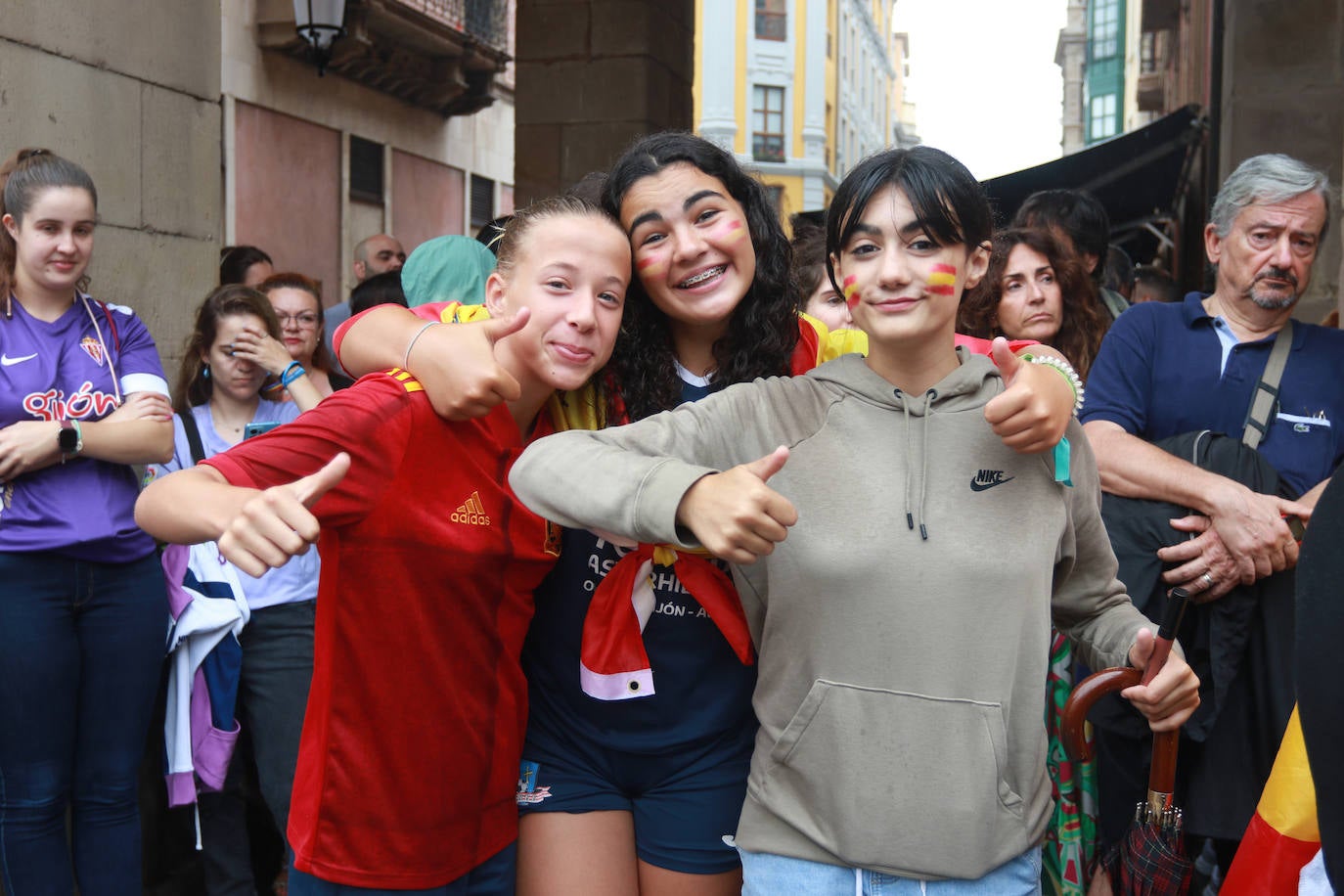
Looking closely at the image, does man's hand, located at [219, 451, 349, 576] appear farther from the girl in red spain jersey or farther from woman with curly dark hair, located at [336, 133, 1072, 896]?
woman with curly dark hair, located at [336, 133, 1072, 896]

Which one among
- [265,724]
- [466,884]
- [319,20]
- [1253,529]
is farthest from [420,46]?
[466,884]

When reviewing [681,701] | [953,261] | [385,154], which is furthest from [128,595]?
[385,154]

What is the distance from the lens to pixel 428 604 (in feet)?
7.11

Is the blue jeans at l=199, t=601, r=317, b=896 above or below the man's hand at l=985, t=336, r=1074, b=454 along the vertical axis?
below

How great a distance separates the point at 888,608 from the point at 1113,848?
1289mm

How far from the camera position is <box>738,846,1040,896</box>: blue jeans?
196cm

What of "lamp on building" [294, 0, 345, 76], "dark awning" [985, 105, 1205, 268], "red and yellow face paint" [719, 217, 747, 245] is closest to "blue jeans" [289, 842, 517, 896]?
"red and yellow face paint" [719, 217, 747, 245]

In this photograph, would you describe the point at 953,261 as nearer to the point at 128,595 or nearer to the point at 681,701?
the point at 681,701

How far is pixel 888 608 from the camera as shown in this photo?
1970 millimetres

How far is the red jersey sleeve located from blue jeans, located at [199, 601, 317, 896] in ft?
6.72

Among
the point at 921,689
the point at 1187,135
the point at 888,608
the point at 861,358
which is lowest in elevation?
the point at 921,689

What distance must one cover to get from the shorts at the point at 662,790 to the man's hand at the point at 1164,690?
0.75 m

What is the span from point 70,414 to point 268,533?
2.21 m

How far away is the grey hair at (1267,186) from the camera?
10.5 feet
